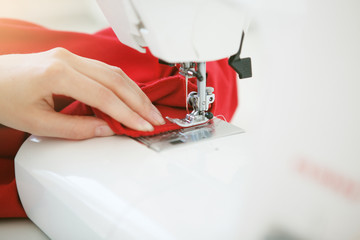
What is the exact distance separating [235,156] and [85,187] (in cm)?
24

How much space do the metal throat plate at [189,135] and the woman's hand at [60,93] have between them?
0.03 m

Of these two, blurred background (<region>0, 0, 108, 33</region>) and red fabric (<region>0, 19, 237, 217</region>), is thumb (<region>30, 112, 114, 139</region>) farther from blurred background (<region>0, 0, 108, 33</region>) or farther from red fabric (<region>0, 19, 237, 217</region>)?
blurred background (<region>0, 0, 108, 33</region>)

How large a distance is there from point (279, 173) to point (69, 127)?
421 mm

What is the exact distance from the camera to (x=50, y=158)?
2.05ft

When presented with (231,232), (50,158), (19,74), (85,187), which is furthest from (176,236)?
(19,74)

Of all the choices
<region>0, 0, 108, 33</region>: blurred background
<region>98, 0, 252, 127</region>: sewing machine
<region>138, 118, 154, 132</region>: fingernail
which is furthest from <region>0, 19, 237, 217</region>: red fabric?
<region>0, 0, 108, 33</region>: blurred background

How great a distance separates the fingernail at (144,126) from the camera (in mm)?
656

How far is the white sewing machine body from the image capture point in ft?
0.96

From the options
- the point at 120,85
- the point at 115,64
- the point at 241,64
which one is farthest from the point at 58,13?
the point at 241,64

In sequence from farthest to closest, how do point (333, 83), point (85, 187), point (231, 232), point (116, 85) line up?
point (116, 85), point (85, 187), point (231, 232), point (333, 83)

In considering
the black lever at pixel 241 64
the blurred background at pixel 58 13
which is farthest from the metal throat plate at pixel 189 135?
the blurred background at pixel 58 13

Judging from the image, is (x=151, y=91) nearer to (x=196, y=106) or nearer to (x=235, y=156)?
(x=196, y=106)

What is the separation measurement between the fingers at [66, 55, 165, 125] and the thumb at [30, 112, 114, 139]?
0.22ft

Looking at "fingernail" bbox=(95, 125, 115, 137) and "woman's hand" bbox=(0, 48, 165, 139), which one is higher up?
"woman's hand" bbox=(0, 48, 165, 139)
